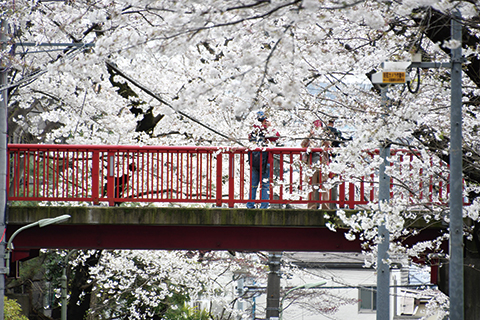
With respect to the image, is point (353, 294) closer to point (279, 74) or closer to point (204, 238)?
point (204, 238)

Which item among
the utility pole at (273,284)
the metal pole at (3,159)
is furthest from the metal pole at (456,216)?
the utility pole at (273,284)

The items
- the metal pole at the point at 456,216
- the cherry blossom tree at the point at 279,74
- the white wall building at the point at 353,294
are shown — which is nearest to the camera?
the cherry blossom tree at the point at 279,74

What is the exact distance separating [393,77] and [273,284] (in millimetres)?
10875

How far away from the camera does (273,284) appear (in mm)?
15836

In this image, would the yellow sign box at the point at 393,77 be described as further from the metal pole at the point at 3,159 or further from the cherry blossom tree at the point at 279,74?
the metal pole at the point at 3,159

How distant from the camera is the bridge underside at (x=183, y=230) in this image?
30.9ft

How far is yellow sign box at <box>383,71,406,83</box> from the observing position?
19.1 ft

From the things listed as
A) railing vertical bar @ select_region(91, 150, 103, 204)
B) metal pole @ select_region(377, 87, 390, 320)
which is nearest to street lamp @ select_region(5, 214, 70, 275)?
railing vertical bar @ select_region(91, 150, 103, 204)

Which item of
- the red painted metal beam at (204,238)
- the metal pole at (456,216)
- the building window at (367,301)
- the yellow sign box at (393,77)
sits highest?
the yellow sign box at (393,77)

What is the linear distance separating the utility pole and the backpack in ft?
20.0

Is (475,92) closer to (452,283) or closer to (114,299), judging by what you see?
(452,283)

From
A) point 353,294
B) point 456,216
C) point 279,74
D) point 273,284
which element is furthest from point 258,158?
point 353,294

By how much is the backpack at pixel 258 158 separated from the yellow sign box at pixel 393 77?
4041 mm

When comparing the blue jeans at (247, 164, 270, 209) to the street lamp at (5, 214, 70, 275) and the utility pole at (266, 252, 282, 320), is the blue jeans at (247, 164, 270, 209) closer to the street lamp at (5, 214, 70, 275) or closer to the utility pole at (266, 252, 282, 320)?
the street lamp at (5, 214, 70, 275)
